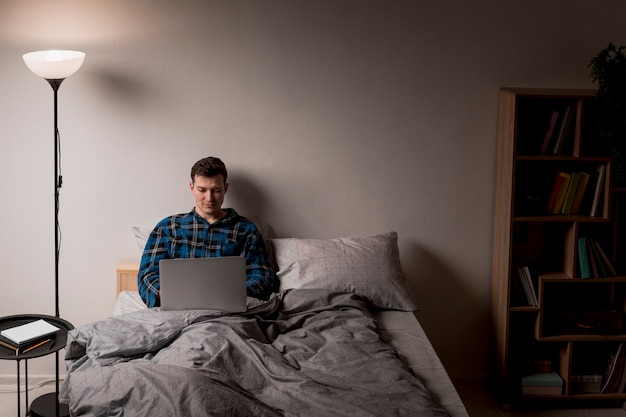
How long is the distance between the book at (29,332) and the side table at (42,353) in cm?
4

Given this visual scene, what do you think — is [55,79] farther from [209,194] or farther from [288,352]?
[288,352]

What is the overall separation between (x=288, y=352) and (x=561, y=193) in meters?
1.60

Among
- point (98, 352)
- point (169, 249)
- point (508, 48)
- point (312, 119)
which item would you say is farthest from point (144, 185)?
point (508, 48)

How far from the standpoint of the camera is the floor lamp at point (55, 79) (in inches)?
135

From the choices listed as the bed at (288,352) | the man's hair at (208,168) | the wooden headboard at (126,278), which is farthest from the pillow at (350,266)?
the wooden headboard at (126,278)

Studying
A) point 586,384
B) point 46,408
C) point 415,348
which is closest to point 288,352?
point 415,348

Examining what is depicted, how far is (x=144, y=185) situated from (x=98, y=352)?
3.98 feet

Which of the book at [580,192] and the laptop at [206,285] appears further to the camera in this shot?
the book at [580,192]

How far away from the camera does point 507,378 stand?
3850 mm

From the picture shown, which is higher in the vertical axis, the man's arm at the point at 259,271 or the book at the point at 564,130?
the book at the point at 564,130

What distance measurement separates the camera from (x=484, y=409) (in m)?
3.85

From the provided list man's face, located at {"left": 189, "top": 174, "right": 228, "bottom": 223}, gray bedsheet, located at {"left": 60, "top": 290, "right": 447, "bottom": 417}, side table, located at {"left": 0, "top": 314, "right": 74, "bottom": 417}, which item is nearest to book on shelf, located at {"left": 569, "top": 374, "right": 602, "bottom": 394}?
gray bedsheet, located at {"left": 60, "top": 290, "right": 447, "bottom": 417}

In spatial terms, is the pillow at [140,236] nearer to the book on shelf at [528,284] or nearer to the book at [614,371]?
the book on shelf at [528,284]

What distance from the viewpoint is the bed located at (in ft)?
8.03
